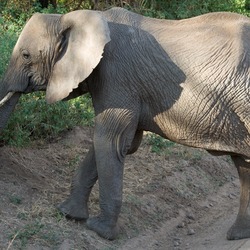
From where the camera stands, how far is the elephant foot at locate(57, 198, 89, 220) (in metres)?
6.58

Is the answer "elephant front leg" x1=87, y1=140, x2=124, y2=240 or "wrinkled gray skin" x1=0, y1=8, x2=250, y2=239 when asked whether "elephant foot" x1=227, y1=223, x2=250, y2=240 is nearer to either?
"wrinkled gray skin" x1=0, y1=8, x2=250, y2=239

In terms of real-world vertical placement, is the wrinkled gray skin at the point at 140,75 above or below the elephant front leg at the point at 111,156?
above

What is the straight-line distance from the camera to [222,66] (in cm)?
590

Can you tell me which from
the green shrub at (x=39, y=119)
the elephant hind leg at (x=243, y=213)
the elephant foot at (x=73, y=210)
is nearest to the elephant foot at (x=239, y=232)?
the elephant hind leg at (x=243, y=213)

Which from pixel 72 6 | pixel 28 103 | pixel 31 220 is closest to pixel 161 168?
pixel 28 103

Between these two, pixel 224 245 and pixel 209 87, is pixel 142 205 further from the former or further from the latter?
pixel 209 87

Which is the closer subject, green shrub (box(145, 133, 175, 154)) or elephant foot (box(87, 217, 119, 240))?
elephant foot (box(87, 217, 119, 240))

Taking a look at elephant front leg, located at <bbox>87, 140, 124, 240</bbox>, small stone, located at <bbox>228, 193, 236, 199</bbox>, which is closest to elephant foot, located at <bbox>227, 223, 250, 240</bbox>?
elephant front leg, located at <bbox>87, 140, 124, 240</bbox>

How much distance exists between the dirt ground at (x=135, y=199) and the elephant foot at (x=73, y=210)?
0.19 ft

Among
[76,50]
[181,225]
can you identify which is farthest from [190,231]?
[76,50]

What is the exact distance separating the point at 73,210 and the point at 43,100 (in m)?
1.70

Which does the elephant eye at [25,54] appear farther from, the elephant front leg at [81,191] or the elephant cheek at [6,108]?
the elephant front leg at [81,191]

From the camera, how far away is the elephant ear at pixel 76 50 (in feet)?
19.3

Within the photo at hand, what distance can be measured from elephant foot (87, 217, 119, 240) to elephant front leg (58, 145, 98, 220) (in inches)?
6.2
